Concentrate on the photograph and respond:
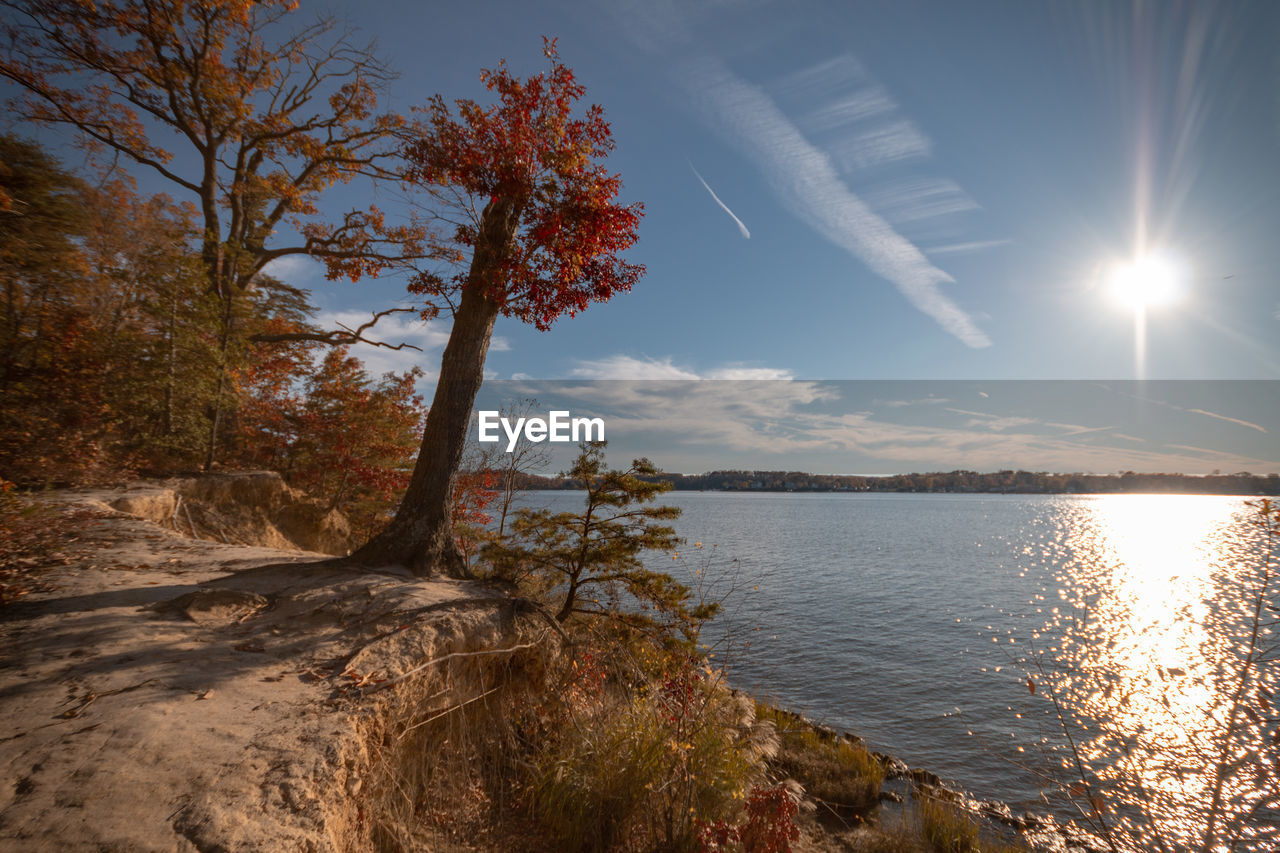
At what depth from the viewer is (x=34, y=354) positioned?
34.8ft

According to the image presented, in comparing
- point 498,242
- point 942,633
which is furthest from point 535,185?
point 942,633

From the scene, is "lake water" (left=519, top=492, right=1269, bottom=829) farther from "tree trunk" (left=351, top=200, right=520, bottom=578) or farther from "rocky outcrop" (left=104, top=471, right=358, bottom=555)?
"rocky outcrop" (left=104, top=471, right=358, bottom=555)

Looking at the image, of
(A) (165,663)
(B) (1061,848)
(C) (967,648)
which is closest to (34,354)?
(A) (165,663)

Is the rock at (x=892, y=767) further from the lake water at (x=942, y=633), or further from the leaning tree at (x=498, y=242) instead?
the leaning tree at (x=498, y=242)

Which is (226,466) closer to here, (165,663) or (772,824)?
(165,663)

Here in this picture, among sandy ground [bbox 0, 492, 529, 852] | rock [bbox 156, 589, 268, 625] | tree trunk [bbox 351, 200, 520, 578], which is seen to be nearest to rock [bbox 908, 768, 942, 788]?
sandy ground [bbox 0, 492, 529, 852]

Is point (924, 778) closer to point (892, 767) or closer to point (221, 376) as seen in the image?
point (892, 767)

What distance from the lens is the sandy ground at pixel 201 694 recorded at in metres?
3.05

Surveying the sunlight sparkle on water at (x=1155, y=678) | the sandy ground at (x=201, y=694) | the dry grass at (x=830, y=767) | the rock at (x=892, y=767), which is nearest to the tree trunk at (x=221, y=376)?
the sandy ground at (x=201, y=694)

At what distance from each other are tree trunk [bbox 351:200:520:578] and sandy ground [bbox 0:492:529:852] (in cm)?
71

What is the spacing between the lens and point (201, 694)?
4.13 m

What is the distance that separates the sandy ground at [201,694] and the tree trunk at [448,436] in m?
0.71

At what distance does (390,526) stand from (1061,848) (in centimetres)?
1221

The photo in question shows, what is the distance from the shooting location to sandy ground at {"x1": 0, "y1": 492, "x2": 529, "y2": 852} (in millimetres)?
3047
